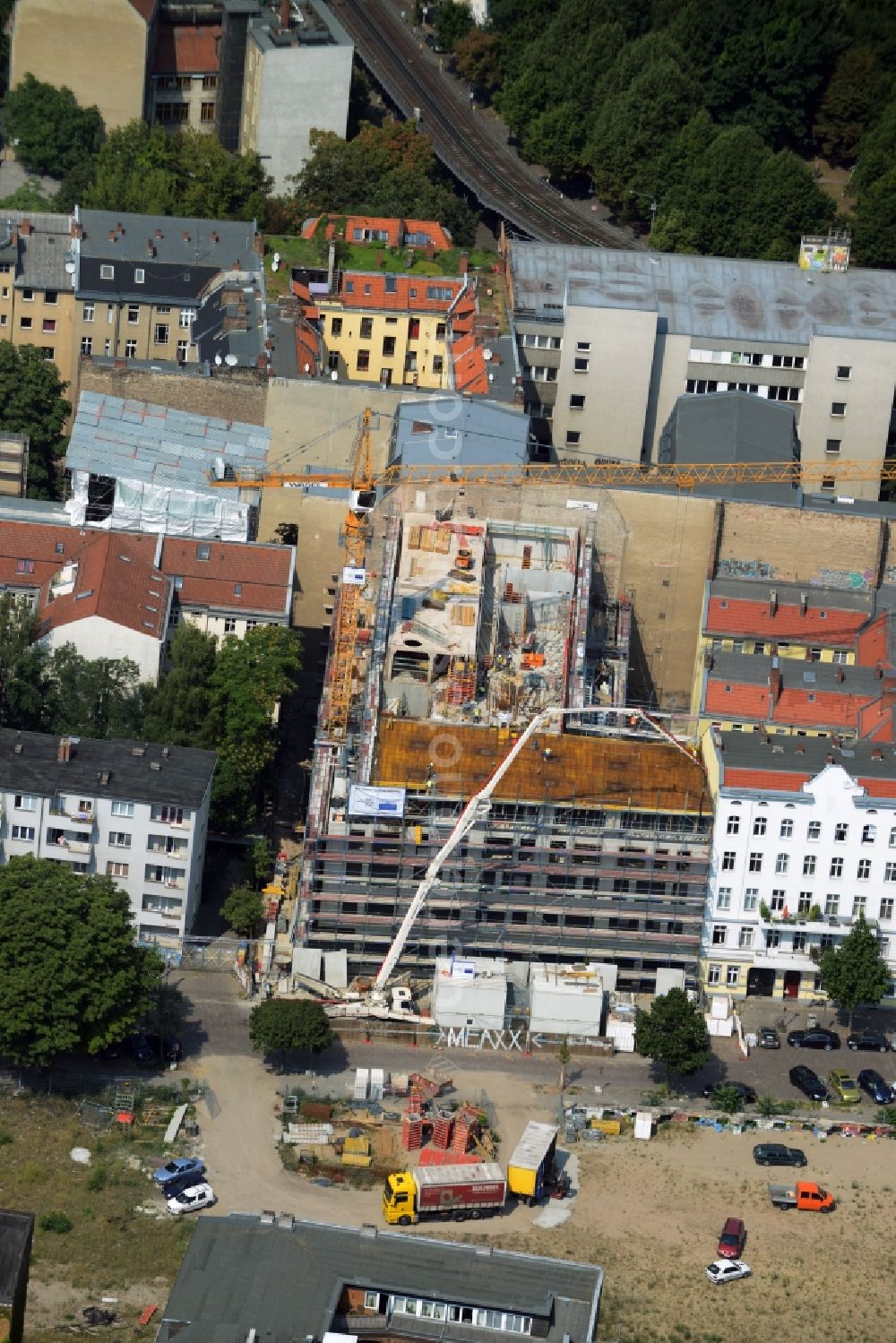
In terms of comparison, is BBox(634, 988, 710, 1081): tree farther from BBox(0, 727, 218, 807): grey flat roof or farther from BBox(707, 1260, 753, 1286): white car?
BBox(0, 727, 218, 807): grey flat roof

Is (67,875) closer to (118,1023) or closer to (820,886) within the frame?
(118,1023)

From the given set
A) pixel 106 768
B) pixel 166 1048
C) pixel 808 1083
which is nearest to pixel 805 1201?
pixel 808 1083

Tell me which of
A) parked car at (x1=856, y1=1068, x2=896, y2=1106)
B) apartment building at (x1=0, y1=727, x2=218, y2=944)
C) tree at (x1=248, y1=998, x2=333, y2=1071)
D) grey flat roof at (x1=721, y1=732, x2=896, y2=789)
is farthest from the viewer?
grey flat roof at (x1=721, y1=732, x2=896, y2=789)

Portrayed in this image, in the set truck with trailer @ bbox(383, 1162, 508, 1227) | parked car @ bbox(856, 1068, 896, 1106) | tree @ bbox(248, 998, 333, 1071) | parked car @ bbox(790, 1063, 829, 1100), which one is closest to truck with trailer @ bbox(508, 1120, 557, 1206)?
truck with trailer @ bbox(383, 1162, 508, 1227)

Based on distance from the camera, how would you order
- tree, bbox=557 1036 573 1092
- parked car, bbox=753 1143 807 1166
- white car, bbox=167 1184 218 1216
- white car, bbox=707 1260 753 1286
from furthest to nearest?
tree, bbox=557 1036 573 1092, parked car, bbox=753 1143 807 1166, white car, bbox=167 1184 218 1216, white car, bbox=707 1260 753 1286

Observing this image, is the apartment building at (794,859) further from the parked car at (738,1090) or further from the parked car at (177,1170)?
the parked car at (177,1170)

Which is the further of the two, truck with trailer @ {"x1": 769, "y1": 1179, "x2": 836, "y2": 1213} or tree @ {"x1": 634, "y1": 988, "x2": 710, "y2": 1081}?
tree @ {"x1": 634, "y1": 988, "x2": 710, "y2": 1081}
